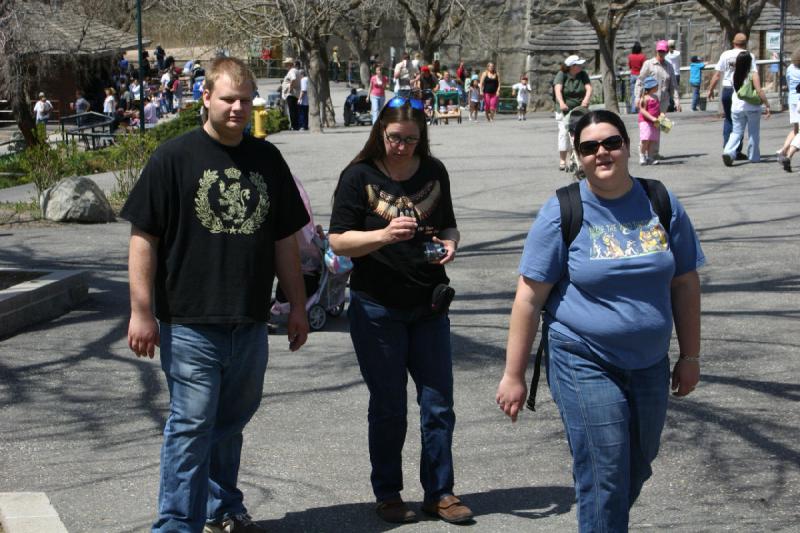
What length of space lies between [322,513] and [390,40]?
62416mm

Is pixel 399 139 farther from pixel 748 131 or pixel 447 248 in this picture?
pixel 748 131

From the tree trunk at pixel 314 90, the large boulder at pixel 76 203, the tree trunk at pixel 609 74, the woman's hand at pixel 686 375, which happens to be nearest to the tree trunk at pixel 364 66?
the tree trunk at pixel 314 90

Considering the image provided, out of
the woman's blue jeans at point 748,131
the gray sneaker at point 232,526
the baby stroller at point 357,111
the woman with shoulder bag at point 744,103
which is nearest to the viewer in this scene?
the gray sneaker at point 232,526

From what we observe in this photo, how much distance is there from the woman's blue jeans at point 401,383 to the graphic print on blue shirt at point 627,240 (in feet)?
4.14

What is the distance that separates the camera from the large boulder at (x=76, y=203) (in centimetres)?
1480

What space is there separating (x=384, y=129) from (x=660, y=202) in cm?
146

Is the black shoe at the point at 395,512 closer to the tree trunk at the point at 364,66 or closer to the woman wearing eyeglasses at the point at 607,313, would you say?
the woman wearing eyeglasses at the point at 607,313

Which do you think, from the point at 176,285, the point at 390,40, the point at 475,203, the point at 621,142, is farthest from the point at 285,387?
the point at 390,40

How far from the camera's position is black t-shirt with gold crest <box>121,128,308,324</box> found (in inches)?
175

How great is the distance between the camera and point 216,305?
447 cm

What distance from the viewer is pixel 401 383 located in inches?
202

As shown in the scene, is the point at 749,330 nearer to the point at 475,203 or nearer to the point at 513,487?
the point at 513,487

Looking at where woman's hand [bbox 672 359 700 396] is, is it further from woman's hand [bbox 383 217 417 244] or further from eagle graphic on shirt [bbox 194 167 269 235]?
eagle graphic on shirt [bbox 194 167 269 235]

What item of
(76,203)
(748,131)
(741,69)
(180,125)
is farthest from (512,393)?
(180,125)
